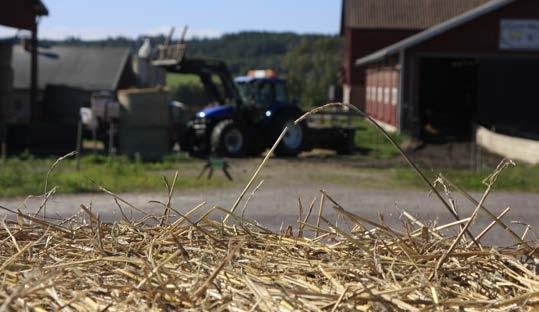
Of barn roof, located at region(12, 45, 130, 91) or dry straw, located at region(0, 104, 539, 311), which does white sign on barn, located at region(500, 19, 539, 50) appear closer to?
barn roof, located at region(12, 45, 130, 91)

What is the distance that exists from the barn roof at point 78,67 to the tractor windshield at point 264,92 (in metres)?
22.2

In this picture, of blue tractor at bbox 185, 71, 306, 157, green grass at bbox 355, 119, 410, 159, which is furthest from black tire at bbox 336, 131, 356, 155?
blue tractor at bbox 185, 71, 306, 157

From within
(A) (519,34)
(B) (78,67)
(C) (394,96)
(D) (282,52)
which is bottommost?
(C) (394,96)

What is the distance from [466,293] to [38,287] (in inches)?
53.8

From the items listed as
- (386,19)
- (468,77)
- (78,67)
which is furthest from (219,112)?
(78,67)

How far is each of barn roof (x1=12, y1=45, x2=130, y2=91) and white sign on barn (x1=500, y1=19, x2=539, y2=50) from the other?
853 inches

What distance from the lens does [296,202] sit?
60.5 feet

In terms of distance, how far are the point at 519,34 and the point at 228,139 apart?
1517 cm

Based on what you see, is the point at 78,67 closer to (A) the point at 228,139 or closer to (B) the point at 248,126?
(B) the point at 248,126

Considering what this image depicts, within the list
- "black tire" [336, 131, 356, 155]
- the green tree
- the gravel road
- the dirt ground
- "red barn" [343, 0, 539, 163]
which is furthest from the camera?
the green tree

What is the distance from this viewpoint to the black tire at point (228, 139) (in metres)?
29.7

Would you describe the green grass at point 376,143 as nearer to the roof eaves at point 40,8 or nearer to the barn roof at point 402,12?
the roof eaves at point 40,8

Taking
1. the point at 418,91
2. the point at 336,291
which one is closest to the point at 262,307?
the point at 336,291

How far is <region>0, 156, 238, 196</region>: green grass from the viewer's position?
20.0 metres
